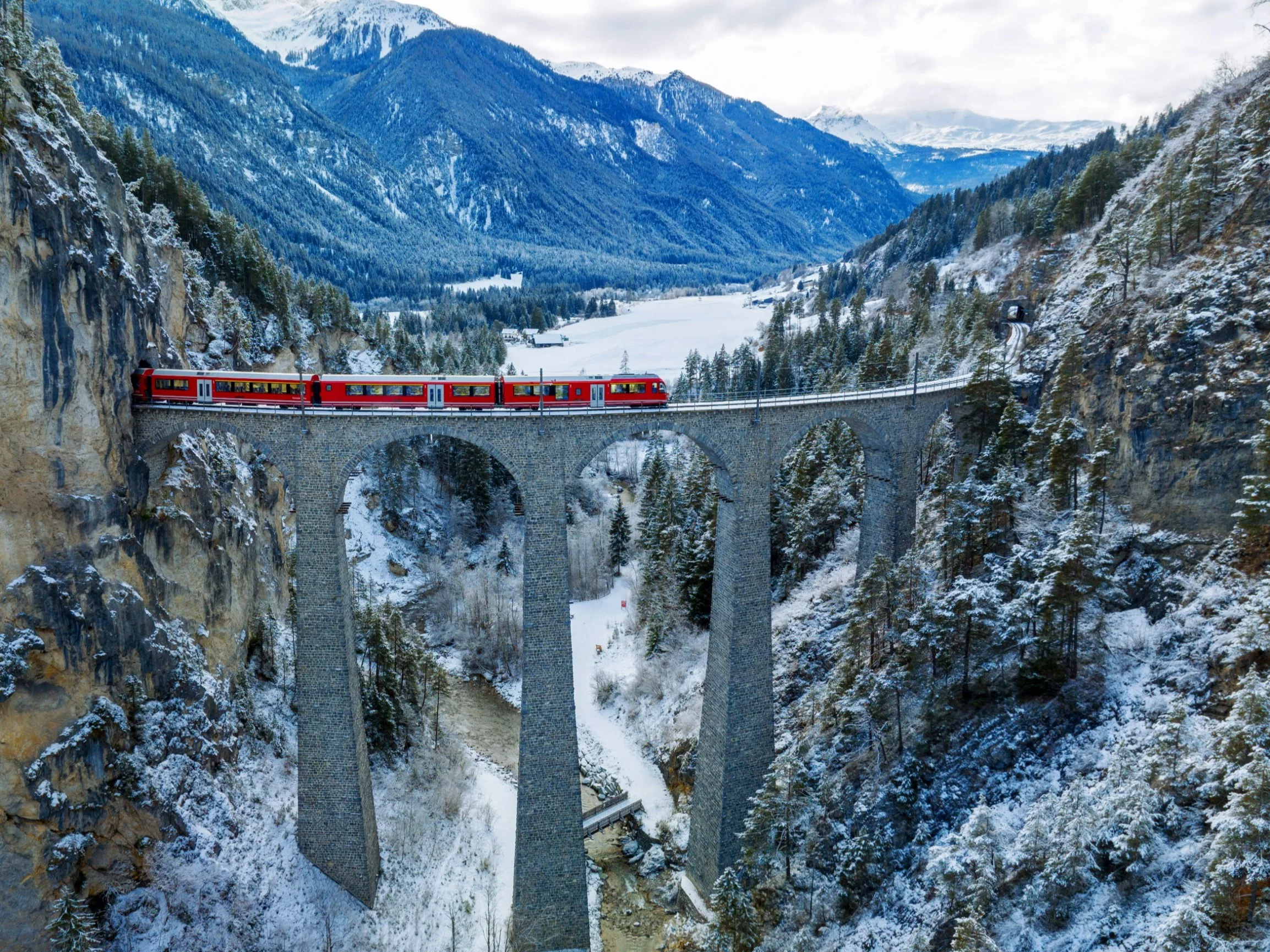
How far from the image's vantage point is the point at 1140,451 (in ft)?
111

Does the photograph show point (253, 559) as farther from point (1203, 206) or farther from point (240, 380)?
point (1203, 206)

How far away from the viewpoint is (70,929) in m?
24.7

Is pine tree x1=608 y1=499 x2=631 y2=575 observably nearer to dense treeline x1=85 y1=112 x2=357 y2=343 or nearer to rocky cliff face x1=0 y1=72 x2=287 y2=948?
dense treeline x1=85 y1=112 x2=357 y2=343

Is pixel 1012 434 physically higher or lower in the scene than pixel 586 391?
lower

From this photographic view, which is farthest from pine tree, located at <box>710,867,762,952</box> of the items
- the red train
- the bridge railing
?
the red train

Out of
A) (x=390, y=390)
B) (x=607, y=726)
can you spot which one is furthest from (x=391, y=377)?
(x=607, y=726)

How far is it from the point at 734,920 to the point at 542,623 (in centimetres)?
1345

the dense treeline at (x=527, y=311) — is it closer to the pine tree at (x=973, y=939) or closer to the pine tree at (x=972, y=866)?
the pine tree at (x=972, y=866)

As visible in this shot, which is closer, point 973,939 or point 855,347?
point 973,939

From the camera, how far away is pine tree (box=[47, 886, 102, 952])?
80.2 ft

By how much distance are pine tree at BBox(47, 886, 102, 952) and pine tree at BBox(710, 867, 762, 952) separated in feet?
72.5

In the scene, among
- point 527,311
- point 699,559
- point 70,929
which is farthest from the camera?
point 527,311

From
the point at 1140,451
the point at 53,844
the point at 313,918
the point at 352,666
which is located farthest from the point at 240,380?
the point at 1140,451

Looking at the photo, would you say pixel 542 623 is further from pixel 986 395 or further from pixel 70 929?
pixel 986 395
